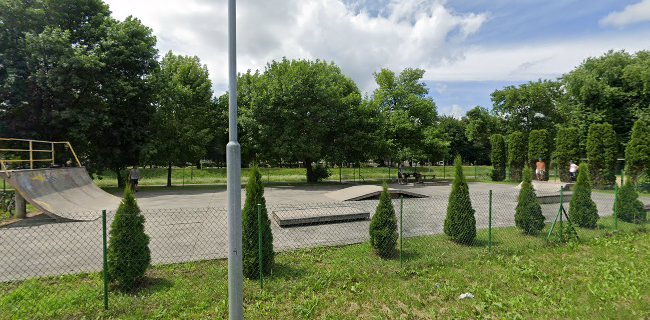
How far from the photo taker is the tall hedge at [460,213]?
697 cm

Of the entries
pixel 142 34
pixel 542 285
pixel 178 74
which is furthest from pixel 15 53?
A: pixel 542 285

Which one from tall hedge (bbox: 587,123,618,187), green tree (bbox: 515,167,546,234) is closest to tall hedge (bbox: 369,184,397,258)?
green tree (bbox: 515,167,546,234)

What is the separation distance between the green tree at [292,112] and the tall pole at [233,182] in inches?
682

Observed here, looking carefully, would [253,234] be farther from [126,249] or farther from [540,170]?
[540,170]

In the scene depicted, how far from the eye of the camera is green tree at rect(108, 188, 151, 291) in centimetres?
460

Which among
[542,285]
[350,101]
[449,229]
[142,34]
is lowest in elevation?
[542,285]

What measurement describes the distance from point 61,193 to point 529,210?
14.7 metres

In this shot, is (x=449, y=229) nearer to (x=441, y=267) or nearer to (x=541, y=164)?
(x=441, y=267)

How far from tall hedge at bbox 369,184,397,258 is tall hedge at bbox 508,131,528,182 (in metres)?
24.2

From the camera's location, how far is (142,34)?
19609 mm

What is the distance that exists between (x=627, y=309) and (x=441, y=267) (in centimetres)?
246

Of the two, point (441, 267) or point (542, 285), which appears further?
point (441, 267)

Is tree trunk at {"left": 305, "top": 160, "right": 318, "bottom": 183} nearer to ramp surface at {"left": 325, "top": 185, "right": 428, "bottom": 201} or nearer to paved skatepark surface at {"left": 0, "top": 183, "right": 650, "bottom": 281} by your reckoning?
ramp surface at {"left": 325, "top": 185, "right": 428, "bottom": 201}

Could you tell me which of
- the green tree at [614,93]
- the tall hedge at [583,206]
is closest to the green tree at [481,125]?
the green tree at [614,93]
